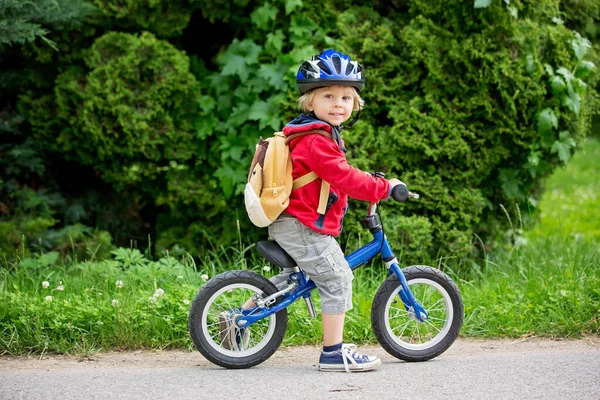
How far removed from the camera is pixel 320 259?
13.4 feet

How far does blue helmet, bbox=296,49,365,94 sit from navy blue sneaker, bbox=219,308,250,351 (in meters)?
1.21

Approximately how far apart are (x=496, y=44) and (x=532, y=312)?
6.43 feet

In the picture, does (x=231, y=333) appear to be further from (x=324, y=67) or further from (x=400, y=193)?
(x=324, y=67)

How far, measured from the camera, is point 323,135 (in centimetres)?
409

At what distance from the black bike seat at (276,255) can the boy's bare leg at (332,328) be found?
0.32 m

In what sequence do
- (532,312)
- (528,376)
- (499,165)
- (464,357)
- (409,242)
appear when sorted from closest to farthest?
(528,376), (464,357), (532,312), (409,242), (499,165)

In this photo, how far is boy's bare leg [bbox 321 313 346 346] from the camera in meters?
4.12

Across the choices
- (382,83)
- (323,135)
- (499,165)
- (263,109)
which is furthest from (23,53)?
(499,165)

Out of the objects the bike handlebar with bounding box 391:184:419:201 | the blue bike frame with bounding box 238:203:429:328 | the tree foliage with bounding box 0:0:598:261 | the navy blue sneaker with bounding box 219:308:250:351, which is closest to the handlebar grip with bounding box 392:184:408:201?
the bike handlebar with bounding box 391:184:419:201

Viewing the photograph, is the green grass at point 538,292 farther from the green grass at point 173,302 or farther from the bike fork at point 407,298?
the bike fork at point 407,298

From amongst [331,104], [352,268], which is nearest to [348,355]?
[352,268]

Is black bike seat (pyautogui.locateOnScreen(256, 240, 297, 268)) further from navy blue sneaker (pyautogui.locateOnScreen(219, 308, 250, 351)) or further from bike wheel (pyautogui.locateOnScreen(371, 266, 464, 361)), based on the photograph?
bike wheel (pyautogui.locateOnScreen(371, 266, 464, 361))

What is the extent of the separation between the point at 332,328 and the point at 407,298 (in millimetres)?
464

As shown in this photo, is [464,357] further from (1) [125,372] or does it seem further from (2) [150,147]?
(2) [150,147]
